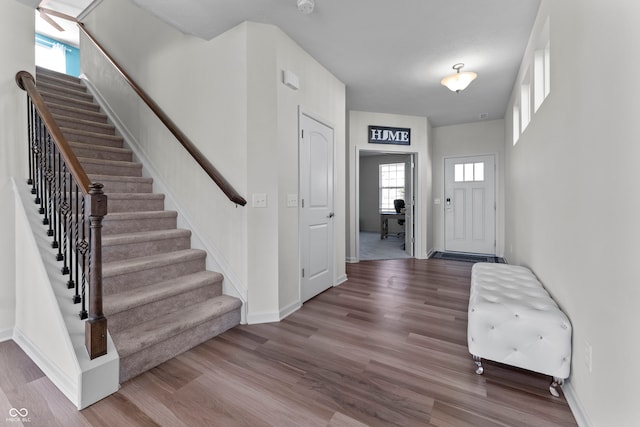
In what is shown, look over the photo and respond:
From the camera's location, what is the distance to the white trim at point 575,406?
1.38 meters

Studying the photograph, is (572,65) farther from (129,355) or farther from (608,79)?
(129,355)

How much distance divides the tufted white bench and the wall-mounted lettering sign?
3.73 meters

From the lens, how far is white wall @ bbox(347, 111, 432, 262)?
5.12 metres

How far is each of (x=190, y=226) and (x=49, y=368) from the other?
1502 millimetres

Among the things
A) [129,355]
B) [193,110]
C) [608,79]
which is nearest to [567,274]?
[608,79]

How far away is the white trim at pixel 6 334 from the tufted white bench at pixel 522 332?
10.7ft

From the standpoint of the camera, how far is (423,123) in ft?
17.8

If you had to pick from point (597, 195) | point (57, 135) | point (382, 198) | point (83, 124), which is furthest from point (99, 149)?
point (382, 198)

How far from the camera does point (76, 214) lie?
172cm

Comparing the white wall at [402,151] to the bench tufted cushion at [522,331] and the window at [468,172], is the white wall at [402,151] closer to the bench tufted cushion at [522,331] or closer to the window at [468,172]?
the window at [468,172]

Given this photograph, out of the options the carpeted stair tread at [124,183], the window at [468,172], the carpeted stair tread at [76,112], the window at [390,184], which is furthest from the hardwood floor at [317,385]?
the window at [390,184]

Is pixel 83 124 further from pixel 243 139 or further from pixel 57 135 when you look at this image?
pixel 243 139

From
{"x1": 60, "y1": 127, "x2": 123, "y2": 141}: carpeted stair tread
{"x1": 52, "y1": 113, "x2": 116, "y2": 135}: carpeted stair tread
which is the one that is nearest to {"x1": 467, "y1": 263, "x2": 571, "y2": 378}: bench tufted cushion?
{"x1": 60, "y1": 127, "x2": 123, "y2": 141}: carpeted stair tread

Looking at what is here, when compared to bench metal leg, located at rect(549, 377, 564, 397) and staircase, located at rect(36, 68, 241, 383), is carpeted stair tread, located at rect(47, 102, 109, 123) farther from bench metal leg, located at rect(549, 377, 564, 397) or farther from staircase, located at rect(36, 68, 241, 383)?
bench metal leg, located at rect(549, 377, 564, 397)
